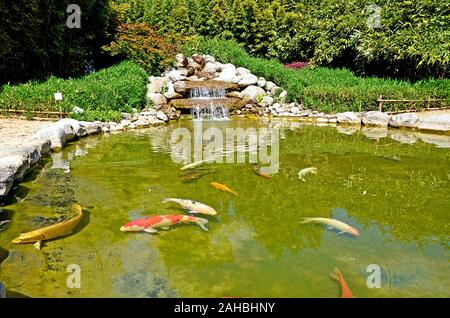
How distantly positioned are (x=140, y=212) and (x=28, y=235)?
174 centimetres

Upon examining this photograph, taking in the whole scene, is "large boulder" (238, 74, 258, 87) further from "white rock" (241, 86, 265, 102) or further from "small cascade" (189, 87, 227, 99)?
"small cascade" (189, 87, 227, 99)

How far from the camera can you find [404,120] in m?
14.9

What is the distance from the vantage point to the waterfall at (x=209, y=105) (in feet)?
57.4

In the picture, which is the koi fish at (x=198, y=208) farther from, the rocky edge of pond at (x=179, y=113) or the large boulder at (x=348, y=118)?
the large boulder at (x=348, y=118)

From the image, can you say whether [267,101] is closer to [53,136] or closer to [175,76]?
[175,76]

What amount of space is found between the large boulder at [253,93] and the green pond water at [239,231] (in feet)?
30.3

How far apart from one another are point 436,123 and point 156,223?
41.0 feet

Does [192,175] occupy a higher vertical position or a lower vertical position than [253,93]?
lower

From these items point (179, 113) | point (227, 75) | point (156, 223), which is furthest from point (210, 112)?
point (156, 223)

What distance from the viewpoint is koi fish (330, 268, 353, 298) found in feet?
13.1

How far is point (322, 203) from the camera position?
678 centimetres

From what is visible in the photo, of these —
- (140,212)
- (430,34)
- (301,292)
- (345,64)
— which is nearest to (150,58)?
(345,64)
